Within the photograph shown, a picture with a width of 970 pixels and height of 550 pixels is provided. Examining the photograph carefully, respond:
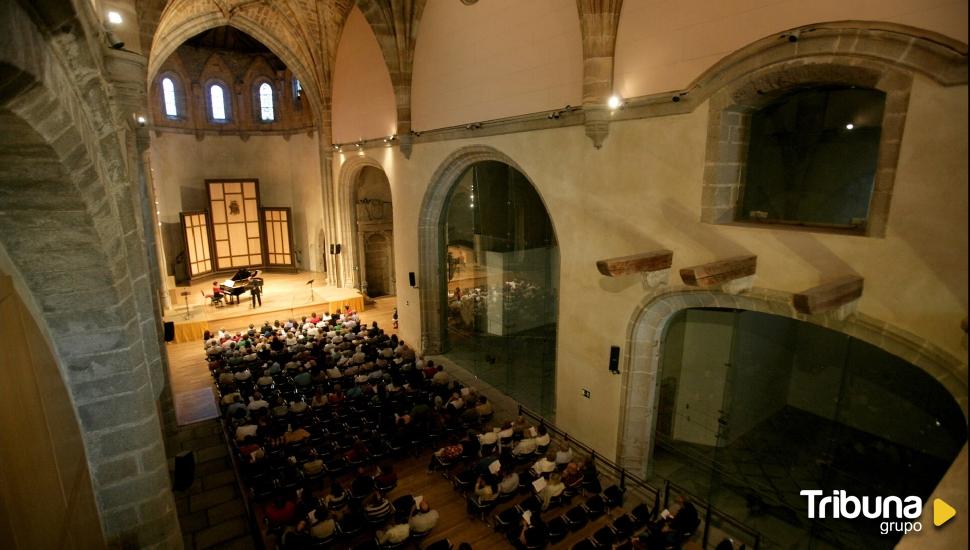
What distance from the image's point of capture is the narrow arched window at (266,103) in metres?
22.9

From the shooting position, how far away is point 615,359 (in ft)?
27.6

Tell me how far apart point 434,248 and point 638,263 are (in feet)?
25.1

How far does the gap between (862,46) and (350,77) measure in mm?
14869

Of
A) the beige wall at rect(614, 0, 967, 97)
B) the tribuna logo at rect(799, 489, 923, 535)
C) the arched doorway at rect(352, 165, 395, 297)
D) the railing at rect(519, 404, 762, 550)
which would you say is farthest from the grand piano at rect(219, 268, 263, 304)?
the tribuna logo at rect(799, 489, 923, 535)

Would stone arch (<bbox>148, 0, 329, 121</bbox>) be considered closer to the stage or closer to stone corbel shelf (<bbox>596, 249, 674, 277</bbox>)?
the stage

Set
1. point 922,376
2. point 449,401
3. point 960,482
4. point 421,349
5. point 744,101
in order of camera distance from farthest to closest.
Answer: point 421,349, point 449,401, point 922,376, point 744,101, point 960,482

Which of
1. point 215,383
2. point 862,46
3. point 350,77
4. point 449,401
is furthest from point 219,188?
point 862,46

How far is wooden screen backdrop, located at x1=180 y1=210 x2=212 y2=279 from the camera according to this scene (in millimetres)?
21031

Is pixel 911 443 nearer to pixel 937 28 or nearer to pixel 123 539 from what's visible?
pixel 937 28

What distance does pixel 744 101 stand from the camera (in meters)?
6.50

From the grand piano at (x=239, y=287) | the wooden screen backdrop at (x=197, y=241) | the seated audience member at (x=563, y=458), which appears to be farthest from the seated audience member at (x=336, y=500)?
the wooden screen backdrop at (x=197, y=241)

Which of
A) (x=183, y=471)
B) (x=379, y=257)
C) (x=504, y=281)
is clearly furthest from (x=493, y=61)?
(x=379, y=257)

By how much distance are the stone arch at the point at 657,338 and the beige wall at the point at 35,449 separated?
7.07 metres

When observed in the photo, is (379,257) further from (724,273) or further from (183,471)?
(724,273)
